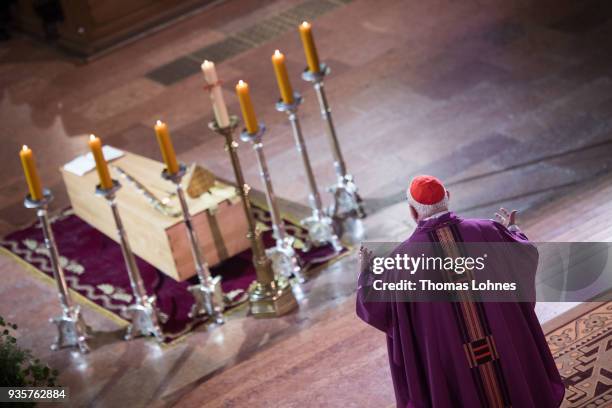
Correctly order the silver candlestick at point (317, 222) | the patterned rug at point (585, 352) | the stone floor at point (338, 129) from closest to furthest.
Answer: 1. the patterned rug at point (585, 352)
2. the stone floor at point (338, 129)
3. the silver candlestick at point (317, 222)

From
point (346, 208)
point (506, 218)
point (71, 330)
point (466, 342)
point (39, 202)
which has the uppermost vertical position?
point (506, 218)

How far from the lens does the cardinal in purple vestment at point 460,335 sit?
423 cm

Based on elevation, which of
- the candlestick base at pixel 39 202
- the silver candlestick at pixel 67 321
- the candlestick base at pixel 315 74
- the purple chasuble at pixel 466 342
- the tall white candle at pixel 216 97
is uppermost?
the tall white candle at pixel 216 97

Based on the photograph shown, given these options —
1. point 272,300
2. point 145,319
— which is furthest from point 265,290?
point 145,319

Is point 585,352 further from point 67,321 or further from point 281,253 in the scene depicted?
point 67,321

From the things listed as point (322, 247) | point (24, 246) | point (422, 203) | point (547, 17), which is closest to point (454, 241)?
point (422, 203)

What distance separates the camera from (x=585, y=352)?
189 inches

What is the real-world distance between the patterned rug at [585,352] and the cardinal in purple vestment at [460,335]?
27 cm

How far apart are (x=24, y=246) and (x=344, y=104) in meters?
2.43

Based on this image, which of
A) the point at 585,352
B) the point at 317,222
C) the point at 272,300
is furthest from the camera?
the point at 317,222

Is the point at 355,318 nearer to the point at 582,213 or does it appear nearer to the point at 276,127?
the point at 582,213

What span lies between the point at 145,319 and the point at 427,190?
97.0 inches

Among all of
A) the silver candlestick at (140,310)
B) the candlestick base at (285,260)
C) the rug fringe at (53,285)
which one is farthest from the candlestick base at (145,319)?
the candlestick base at (285,260)

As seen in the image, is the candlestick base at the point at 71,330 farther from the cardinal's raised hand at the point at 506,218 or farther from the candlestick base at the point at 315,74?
the cardinal's raised hand at the point at 506,218
